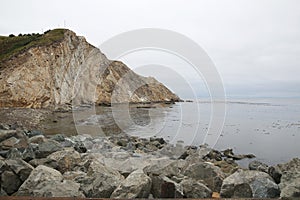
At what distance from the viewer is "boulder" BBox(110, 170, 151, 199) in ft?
14.0

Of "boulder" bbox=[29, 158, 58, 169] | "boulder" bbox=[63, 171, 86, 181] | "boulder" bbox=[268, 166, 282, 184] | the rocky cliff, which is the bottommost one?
"boulder" bbox=[268, 166, 282, 184]

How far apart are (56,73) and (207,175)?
3309 cm

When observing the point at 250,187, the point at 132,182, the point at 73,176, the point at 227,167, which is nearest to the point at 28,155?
the point at 73,176

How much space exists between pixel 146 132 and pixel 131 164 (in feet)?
37.3

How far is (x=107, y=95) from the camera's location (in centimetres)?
4997

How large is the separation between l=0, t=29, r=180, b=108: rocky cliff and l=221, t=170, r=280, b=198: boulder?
2480cm

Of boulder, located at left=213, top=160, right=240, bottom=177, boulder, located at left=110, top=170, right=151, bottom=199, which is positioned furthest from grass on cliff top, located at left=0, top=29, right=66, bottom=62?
boulder, located at left=110, top=170, right=151, bottom=199

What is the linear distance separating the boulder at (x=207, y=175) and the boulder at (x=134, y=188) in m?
1.57

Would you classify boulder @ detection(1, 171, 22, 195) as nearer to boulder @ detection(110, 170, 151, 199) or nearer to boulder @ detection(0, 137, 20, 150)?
boulder @ detection(110, 170, 151, 199)

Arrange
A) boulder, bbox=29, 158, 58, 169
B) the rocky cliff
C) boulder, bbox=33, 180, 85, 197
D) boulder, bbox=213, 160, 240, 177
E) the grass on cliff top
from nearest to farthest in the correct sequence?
1. boulder, bbox=33, 180, 85, 197
2. boulder, bbox=29, 158, 58, 169
3. boulder, bbox=213, 160, 240, 177
4. the rocky cliff
5. the grass on cliff top

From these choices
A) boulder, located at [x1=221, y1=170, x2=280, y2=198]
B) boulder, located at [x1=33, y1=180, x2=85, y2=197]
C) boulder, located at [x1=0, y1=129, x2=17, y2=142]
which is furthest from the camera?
boulder, located at [x1=0, y1=129, x2=17, y2=142]

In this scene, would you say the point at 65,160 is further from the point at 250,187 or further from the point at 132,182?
the point at 250,187

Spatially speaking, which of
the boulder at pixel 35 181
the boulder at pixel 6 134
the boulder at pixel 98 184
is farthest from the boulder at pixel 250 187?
the boulder at pixel 6 134

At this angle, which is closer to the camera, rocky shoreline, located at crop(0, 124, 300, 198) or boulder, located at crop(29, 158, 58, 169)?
rocky shoreline, located at crop(0, 124, 300, 198)
